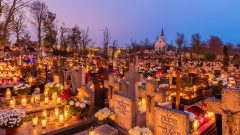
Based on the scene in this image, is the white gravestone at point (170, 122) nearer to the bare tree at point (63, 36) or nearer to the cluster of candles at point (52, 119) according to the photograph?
the cluster of candles at point (52, 119)

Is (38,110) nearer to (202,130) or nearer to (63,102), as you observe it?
(63,102)

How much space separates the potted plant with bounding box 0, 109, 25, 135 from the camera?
26.1 feet

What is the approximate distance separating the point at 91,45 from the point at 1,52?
99.5 feet

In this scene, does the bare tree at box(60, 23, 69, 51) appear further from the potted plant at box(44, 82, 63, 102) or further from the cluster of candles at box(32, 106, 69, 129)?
the cluster of candles at box(32, 106, 69, 129)

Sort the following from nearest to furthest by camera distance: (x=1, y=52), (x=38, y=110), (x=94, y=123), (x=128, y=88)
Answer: (x=94, y=123), (x=38, y=110), (x=128, y=88), (x=1, y=52)

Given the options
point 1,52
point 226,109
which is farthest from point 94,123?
point 1,52

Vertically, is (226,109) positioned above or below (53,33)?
below

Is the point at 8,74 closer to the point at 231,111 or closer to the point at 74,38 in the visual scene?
the point at 231,111

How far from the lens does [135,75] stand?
11.9m

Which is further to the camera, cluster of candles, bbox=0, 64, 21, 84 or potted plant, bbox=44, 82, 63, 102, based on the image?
cluster of candles, bbox=0, 64, 21, 84

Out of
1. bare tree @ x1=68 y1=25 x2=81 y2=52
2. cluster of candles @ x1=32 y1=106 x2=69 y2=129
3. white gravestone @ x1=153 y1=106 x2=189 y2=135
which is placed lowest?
cluster of candles @ x1=32 y1=106 x2=69 y2=129

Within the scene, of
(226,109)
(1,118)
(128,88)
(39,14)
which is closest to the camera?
(226,109)

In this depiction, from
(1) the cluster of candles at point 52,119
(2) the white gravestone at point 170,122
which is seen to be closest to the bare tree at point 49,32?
(1) the cluster of candles at point 52,119

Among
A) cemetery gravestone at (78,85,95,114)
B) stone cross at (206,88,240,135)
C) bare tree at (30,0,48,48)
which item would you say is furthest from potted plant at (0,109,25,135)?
bare tree at (30,0,48,48)
